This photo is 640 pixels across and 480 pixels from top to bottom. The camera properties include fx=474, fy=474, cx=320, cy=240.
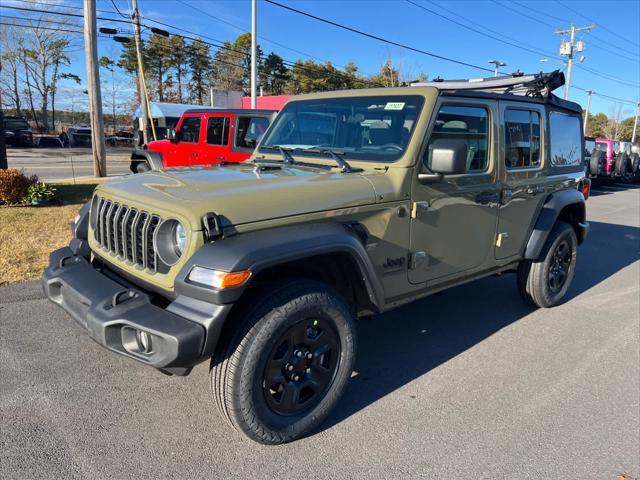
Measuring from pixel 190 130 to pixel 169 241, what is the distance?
8294 mm

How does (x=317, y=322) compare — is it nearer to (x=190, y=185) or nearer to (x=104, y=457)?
(x=190, y=185)

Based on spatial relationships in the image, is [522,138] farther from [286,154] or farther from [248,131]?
[248,131]

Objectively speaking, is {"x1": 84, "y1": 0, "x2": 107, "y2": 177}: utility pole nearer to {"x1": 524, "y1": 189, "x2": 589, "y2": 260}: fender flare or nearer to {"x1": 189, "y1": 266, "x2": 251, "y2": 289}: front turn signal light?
{"x1": 524, "y1": 189, "x2": 589, "y2": 260}: fender flare

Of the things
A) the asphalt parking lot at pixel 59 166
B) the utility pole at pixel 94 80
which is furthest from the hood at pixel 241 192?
the utility pole at pixel 94 80

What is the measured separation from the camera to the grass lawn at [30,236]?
5285mm

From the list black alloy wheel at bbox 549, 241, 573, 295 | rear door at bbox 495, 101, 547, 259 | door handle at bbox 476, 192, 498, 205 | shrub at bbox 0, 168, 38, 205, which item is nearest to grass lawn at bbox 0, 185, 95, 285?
shrub at bbox 0, 168, 38, 205

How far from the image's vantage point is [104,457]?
8.13ft

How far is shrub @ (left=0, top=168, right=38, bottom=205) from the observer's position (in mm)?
8578

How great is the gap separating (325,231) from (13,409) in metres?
2.16

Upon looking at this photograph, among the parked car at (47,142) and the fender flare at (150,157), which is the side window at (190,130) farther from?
the parked car at (47,142)

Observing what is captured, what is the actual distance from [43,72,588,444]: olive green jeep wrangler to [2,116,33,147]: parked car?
35.1 meters

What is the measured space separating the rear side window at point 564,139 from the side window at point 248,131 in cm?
562

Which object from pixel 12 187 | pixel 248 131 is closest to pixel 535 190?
pixel 248 131

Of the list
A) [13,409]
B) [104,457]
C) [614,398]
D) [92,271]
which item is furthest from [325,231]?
[614,398]
